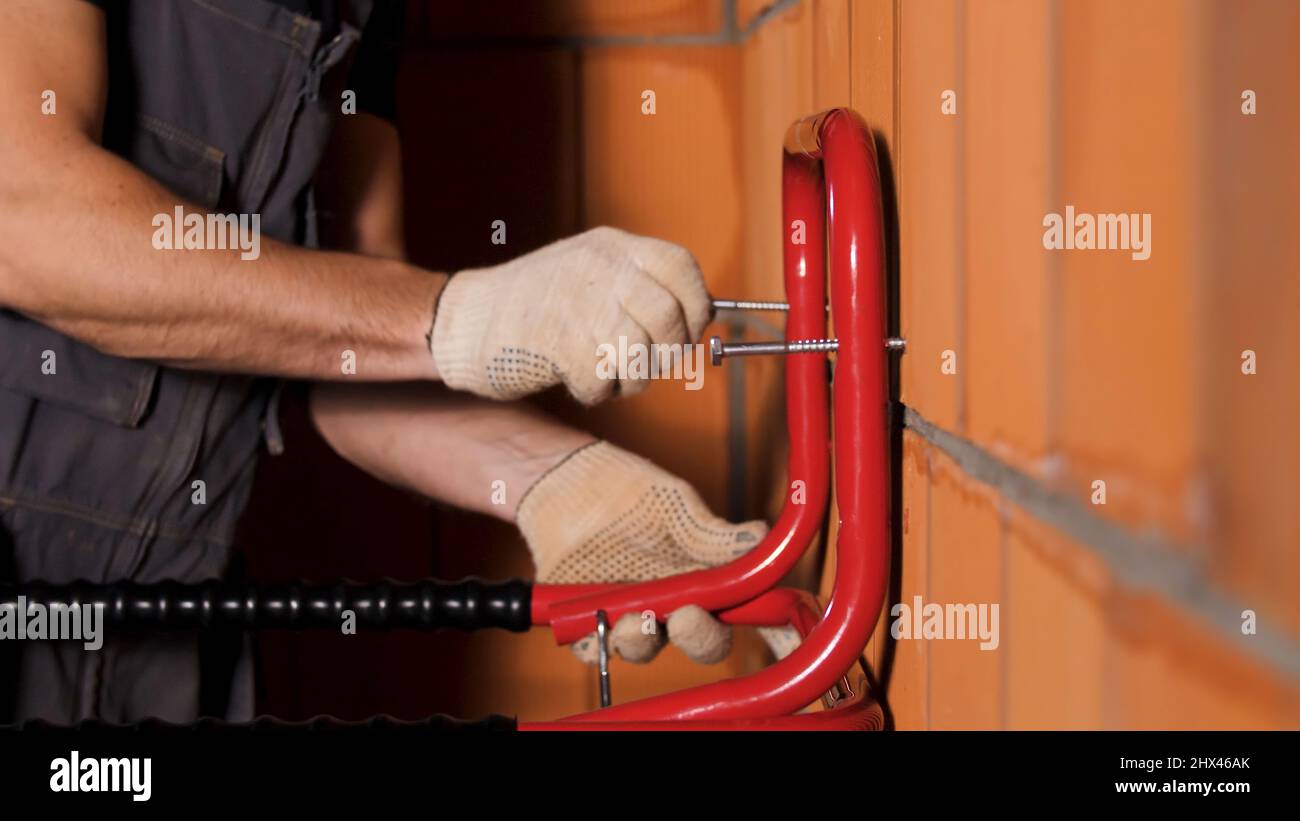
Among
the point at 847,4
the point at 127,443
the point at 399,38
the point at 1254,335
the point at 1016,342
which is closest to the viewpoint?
the point at 1254,335

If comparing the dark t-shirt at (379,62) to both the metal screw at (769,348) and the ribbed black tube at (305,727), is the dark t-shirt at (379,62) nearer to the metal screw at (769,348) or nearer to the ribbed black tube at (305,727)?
the metal screw at (769,348)

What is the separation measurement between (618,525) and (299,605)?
1.13 ft

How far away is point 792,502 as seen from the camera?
936 millimetres

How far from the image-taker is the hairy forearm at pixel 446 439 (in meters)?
1.29

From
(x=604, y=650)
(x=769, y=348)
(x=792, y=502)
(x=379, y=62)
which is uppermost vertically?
(x=379, y=62)

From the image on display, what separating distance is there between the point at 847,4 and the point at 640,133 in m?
0.75

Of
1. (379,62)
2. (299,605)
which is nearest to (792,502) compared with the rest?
(299,605)

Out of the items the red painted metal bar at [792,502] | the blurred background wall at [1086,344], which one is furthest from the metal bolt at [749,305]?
the blurred background wall at [1086,344]

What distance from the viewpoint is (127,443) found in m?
1.18

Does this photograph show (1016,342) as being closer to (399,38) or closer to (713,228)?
(399,38)

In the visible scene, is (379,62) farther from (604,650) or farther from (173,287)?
(604,650)
